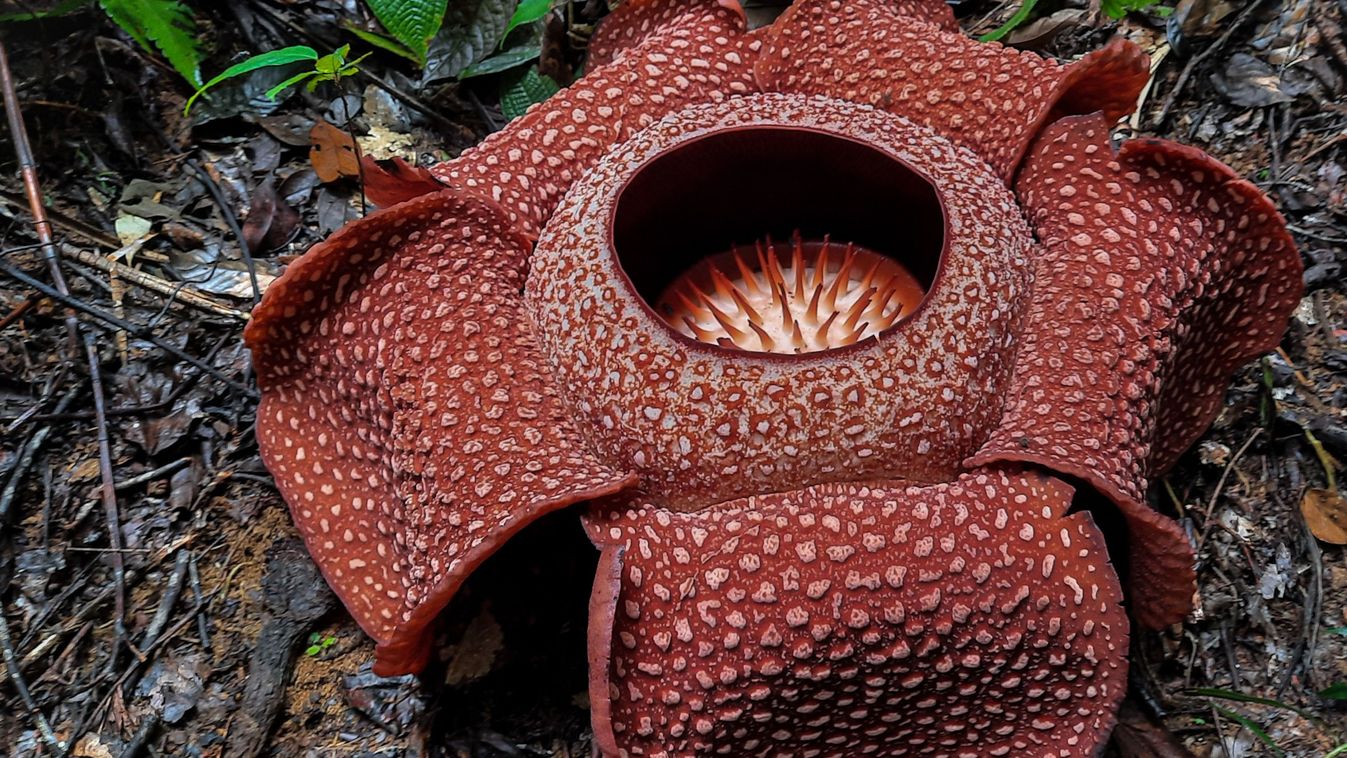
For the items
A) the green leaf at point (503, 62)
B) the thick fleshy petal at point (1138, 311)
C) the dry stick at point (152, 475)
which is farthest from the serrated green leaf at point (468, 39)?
the thick fleshy petal at point (1138, 311)

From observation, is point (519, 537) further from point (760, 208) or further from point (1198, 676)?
point (1198, 676)

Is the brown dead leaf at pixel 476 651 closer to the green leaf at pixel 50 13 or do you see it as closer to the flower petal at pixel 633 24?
the flower petal at pixel 633 24

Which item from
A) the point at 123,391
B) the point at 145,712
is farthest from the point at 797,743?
the point at 123,391

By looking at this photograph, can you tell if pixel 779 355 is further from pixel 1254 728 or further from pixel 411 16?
pixel 411 16

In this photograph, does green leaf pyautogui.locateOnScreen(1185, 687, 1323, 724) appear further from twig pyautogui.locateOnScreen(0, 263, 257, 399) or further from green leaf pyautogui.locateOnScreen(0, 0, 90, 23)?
green leaf pyautogui.locateOnScreen(0, 0, 90, 23)

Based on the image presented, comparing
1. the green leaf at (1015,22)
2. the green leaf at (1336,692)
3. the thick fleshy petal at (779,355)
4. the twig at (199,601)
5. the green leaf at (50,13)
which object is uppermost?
the green leaf at (1015,22)


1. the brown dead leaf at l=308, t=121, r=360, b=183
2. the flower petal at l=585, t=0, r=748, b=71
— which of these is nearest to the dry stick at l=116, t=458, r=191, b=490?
the brown dead leaf at l=308, t=121, r=360, b=183
